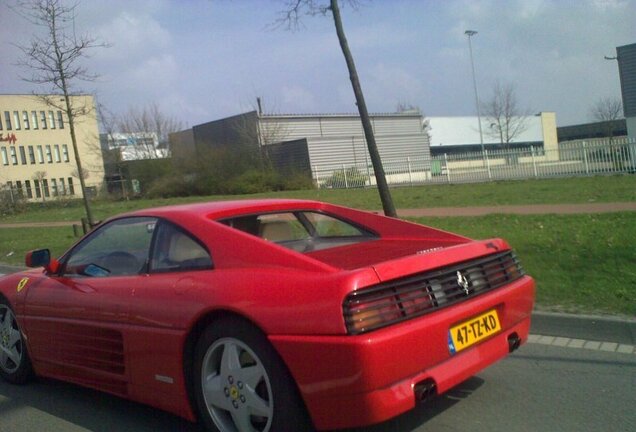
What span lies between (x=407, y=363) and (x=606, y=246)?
5.82 metres

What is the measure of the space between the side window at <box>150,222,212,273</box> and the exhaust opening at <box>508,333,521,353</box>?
1861 millimetres

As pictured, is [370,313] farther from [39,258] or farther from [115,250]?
[39,258]

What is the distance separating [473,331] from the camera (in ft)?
11.8

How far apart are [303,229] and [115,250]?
1.37m

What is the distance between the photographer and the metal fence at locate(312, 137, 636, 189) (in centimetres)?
2275

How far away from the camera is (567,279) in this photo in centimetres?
705

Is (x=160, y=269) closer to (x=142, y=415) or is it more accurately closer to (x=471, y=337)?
(x=142, y=415)

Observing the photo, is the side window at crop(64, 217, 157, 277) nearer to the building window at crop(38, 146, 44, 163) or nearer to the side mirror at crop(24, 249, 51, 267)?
the side mirror at crop(24, 249, 51, 267)

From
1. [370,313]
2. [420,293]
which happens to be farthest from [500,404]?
[370,313]

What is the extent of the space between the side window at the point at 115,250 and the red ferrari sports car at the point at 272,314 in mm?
12

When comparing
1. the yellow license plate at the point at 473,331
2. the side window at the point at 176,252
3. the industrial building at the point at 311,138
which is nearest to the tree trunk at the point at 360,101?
the side window at the point at 176,252

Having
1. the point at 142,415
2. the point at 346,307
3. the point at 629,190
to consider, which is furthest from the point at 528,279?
the point at 629,190

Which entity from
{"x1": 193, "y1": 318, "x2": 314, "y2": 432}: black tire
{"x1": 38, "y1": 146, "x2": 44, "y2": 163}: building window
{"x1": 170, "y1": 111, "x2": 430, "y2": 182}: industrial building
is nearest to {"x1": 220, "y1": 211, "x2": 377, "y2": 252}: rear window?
{"x1": 193, "y1": 318, "x2": 314, "y2": 432}: black tire

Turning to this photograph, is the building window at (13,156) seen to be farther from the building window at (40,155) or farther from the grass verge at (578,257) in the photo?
the grass verge at (578,257)
